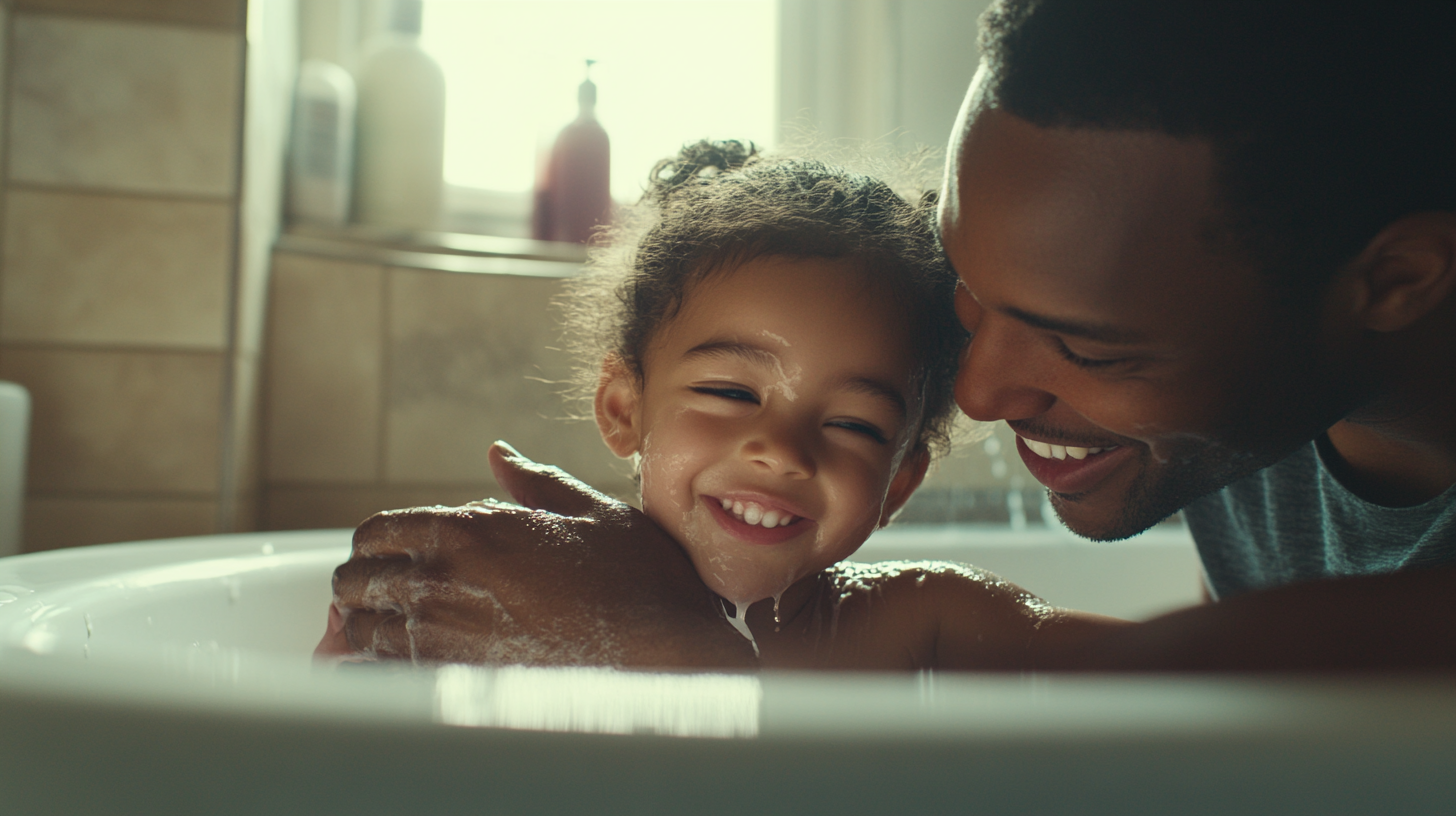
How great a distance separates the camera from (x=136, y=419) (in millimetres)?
1329

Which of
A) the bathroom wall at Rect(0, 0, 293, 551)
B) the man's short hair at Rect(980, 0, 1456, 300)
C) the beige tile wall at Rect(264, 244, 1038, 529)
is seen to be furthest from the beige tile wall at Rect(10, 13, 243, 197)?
the man's short hair at Rect(980, 0, 1456, 300)

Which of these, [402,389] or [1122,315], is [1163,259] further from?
[402,389]

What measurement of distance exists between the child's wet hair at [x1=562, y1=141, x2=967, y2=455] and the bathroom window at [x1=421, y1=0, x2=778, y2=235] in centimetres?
92

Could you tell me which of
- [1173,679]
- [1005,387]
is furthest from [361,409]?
[1173,679]

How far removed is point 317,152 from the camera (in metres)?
1.56

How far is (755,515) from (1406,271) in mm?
443

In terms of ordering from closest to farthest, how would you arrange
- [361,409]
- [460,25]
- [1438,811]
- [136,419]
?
1. [1438,811]
2. [136,419]
3. [361,409]
4. [460,25]

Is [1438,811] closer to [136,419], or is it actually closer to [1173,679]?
[1173,679]

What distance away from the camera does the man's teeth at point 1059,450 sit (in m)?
0.70

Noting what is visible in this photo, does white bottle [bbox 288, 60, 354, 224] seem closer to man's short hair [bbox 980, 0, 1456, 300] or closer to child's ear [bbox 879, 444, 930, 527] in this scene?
child's ear [bbox 879, 444, 930, 527]

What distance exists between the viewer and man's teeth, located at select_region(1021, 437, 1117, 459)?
70cm

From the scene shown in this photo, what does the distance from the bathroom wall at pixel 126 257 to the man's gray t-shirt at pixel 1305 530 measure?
1.25m

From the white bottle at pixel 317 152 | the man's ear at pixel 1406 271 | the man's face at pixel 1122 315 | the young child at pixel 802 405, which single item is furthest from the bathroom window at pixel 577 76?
the man's ear at pixel 1406 271

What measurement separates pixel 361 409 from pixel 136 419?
0.98ft
